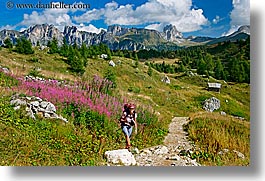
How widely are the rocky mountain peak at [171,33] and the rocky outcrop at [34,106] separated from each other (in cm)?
224

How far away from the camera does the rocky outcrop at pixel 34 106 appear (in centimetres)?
612

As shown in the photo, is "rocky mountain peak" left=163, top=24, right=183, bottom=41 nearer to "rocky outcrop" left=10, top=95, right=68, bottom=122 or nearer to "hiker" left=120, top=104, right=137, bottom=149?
"hiker" left=120, top=104, right=137, bottom=149

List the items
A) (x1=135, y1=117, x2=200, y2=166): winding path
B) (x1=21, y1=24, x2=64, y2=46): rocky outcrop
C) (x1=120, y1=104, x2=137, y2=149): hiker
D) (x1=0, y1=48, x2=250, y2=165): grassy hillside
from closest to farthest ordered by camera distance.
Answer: (x1=0, y1=48, x2=250, y2=165): grassy hillside → (x1=135, y1=117, x2=200, y2=166): winding path → (x1=120, y1=104, x2=137, y2=149): hiker → (x1=21, y1=24, x2=64, y2=46): rocky outcrop

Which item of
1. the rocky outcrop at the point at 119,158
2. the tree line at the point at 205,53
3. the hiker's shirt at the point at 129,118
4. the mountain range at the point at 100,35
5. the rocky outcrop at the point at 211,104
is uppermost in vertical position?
the mountain range at the point at 100,35

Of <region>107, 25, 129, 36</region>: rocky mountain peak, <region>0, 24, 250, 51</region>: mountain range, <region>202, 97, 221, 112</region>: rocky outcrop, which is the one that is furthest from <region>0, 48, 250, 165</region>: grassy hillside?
<region>107, 25, 129, 36</region>: rocky mountain peak

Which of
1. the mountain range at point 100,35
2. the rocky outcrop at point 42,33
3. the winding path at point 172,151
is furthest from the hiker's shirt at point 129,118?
the rocky outcrop at point 42,33

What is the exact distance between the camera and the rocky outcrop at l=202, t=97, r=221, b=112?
21.9 ft

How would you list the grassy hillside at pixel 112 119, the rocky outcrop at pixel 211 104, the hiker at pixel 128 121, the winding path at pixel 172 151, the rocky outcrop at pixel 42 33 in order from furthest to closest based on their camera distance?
the rocky outcrop at pixel 211 104
the rocky outcrop at pixel 42 33
the hiker at pixel 128 121
the winding path at pixel 172 151
the grassy hillside at pixel 112 119

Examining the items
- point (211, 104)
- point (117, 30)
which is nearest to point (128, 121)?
point (211, 104)

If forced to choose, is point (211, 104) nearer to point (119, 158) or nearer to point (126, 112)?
point (126, 112)

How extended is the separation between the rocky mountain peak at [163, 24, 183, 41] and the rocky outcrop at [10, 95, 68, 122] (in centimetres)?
224

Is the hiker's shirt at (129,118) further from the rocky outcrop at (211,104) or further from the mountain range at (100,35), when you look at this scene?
the rocky outcrop at (211,104)

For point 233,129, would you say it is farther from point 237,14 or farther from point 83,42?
point 83,42

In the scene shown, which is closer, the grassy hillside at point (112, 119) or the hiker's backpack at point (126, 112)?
the grassy hillside at point (112, 119)
